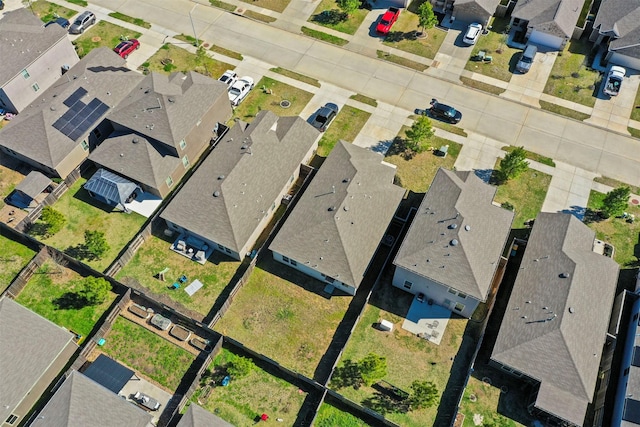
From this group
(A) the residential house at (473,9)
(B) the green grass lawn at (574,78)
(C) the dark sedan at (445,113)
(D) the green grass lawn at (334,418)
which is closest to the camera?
(D) the green grass lawn at (334,418)

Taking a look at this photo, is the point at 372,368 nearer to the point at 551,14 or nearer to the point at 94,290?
the point at 94,290

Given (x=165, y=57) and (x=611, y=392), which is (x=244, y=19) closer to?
(x=165, y=57)

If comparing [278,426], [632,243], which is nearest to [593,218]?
[632,243]

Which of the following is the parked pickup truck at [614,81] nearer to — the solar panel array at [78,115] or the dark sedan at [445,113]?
the dark sedan at [445,113]

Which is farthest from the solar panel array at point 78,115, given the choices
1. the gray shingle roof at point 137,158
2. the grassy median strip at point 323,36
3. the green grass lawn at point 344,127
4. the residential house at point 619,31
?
the residential house at point 619,31

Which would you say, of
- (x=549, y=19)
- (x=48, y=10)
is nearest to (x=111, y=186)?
(x=48, y=10)

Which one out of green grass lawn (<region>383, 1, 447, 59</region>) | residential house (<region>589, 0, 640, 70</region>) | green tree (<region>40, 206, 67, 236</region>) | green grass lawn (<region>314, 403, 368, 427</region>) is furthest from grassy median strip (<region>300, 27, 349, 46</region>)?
green grass lawn (<region>314, 403, 368, 427</region>)
